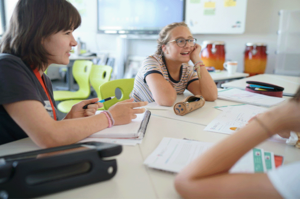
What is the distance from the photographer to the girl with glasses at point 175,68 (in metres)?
1.53

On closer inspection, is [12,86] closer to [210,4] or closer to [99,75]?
[99,75]

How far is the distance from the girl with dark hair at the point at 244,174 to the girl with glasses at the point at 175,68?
1039mm

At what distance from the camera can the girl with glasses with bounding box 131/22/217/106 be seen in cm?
153

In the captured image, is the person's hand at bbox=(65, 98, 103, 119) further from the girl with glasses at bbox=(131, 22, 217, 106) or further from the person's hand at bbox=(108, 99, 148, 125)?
the girl with glasses at bbox=(131, 22, 217, 106)

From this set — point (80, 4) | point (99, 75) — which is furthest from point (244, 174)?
point (80, 4)

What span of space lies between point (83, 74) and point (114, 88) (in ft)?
4.34

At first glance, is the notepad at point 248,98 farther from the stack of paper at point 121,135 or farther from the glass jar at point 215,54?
the glass jar at point 215,54

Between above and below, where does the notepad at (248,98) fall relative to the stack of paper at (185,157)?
above

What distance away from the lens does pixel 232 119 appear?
1045 millimetres

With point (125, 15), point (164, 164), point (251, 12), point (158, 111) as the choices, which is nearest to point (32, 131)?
point (164, 164)

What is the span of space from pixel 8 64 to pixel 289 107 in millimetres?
755

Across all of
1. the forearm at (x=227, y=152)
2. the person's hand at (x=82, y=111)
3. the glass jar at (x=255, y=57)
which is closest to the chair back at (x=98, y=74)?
the person's hand at (x=82, y=111)

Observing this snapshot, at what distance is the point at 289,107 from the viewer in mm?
397

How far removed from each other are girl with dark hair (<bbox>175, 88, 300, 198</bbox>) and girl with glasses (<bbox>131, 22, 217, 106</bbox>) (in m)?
1.04
